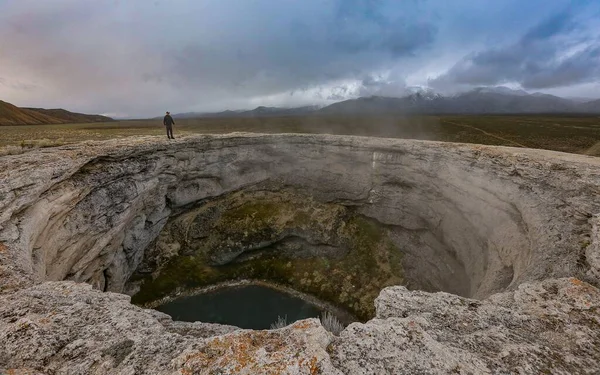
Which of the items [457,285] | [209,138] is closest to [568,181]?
[457,285]

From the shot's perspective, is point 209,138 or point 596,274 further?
point 209,138

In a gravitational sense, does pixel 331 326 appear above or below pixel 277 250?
above

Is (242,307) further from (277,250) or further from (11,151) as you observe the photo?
(11,151)

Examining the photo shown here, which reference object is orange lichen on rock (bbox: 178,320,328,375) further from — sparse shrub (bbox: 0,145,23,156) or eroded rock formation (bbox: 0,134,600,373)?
sparse shrub (bbox: 0,145,23,156)

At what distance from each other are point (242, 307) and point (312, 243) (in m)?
10.8

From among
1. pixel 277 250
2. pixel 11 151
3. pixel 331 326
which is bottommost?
pixel 277 250

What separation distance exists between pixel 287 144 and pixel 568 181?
88.7 feet

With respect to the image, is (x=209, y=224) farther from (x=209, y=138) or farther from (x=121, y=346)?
(x=121, y=346)

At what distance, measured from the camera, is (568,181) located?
675 inches

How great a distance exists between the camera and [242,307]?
103 feet

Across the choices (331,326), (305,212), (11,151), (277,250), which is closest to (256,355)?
(331,326)

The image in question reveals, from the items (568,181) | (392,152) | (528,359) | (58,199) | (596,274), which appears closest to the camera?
(528,359)

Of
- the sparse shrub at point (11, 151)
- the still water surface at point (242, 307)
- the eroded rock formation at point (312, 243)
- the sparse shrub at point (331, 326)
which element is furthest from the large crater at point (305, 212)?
the sparse shrub at point (331, 326)

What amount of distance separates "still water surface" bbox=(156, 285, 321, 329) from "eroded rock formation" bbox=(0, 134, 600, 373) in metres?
2.69
